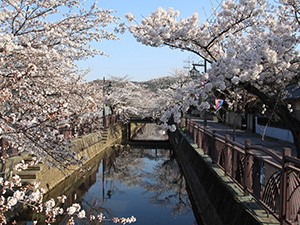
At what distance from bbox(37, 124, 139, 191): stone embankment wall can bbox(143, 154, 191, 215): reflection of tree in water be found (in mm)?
3754

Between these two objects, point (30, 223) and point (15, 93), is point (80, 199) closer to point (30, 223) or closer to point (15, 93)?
point (30, 223)

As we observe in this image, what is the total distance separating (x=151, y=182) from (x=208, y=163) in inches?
315

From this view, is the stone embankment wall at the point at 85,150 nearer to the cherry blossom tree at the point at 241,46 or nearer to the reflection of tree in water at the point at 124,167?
the reflection of tree in water at the point at 124,167

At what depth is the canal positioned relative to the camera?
44.0 ft

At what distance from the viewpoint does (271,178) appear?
578 centimetres

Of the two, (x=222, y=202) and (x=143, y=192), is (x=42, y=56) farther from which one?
(x=143, y=192)

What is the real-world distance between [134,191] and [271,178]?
12.4m

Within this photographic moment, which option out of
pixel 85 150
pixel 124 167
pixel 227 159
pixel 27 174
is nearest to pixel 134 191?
pixel 27 174

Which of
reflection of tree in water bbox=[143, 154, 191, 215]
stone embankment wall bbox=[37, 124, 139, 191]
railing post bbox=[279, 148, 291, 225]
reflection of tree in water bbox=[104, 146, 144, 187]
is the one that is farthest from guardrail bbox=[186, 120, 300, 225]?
reflection of tree in water bbox=[104, 146, 144, 187]

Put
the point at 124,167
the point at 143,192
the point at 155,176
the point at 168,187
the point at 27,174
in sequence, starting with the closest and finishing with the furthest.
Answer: the point at 27,174, the point at 143,192, the point at 168,187, the point at 155,176, the point at 124,167

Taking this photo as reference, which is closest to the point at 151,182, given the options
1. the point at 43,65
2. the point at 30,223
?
the point at 30,223

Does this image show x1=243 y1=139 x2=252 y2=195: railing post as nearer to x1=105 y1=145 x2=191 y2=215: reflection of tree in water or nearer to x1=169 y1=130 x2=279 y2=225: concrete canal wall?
x1=169 y1=130 x2=279 y2=225: concrete canal wall

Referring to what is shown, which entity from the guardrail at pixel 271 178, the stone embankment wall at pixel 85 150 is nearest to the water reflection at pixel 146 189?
the stone embankment wall at pixel 85 150

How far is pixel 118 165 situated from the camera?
2470cm
